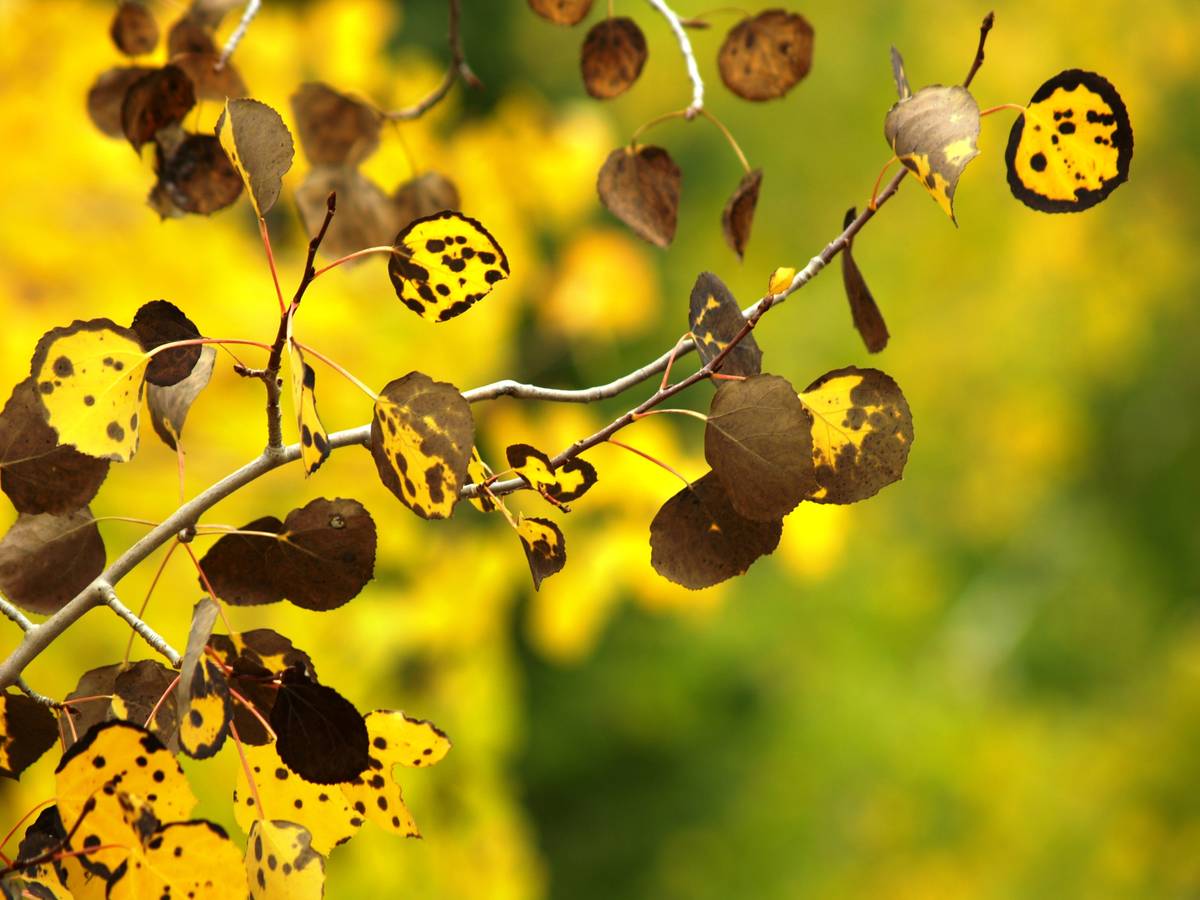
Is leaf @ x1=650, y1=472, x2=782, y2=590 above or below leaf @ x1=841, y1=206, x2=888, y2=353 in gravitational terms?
below

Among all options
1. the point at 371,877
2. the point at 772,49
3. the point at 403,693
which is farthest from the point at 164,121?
the point at 403,693

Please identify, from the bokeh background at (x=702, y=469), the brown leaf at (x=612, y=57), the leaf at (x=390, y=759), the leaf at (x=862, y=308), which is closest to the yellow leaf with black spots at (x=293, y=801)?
the leaf at (x=390, y=759)

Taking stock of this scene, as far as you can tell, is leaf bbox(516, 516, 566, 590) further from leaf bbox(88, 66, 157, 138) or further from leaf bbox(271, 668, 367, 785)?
leaf bbox(88, 66, 157, 138)

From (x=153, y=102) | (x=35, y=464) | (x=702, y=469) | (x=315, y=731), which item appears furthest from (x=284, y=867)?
(x=702, y=469)

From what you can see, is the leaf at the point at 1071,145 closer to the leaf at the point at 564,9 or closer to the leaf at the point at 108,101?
the leaf at the point at 564,9

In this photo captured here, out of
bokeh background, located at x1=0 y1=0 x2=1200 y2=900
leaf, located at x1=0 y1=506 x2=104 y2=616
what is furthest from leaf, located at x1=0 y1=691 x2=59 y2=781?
bokeh background, located at x1=0 y1=0 x2=1200 y2=900

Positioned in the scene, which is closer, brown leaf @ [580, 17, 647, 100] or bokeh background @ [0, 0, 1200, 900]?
brown leaf @ [580, 17, 647, 100]
